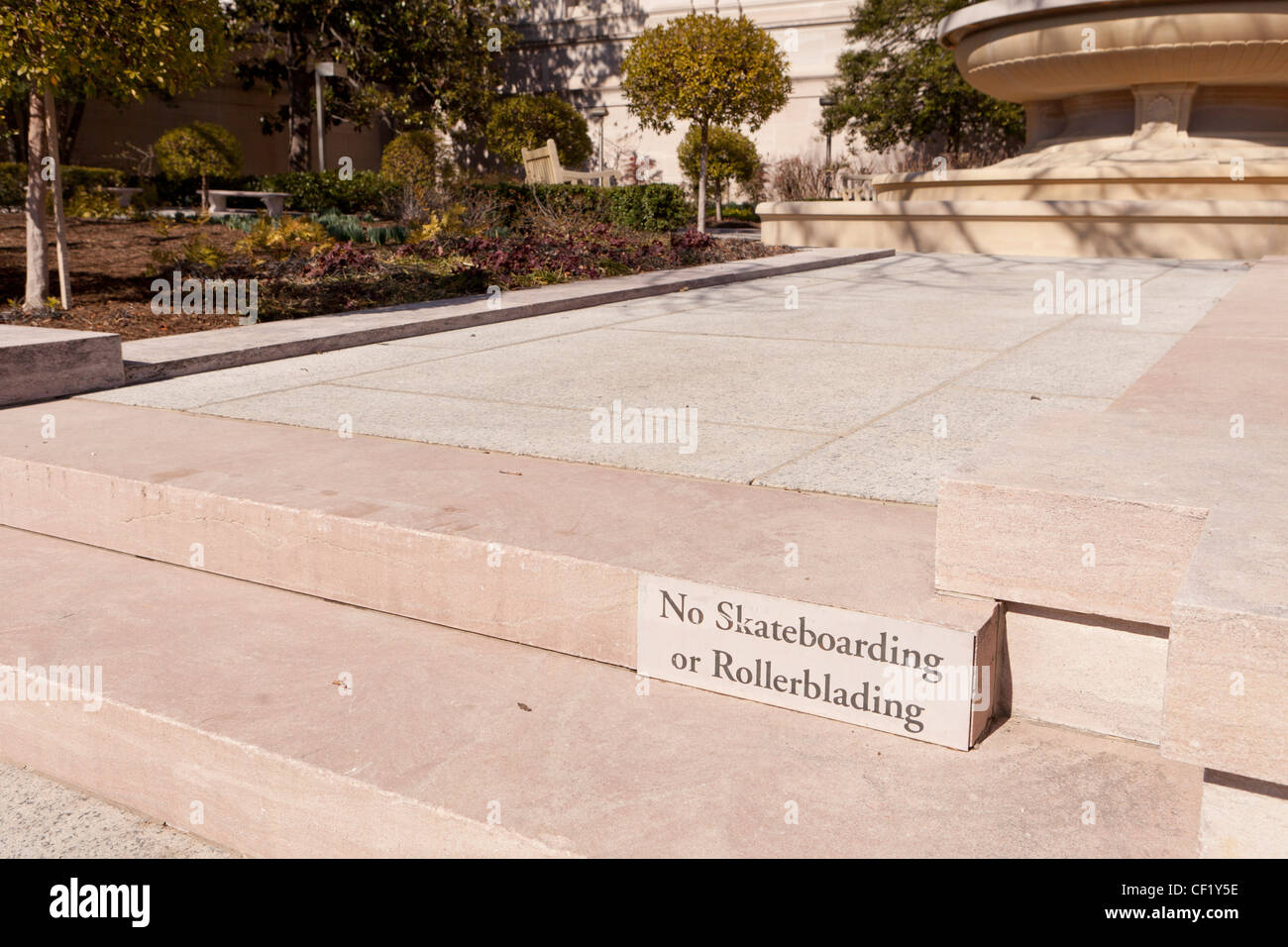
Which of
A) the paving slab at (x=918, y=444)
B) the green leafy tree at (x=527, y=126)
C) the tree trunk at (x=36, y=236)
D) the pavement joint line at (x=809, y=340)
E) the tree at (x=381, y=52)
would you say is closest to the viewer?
the paving slab at (x=918, y=444)

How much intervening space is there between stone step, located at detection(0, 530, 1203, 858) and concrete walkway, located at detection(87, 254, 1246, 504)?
1143 mm

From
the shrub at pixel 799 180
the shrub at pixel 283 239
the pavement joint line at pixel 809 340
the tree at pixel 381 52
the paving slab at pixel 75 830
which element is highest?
the tree at pixel 381 52

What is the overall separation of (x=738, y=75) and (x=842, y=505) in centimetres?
1398

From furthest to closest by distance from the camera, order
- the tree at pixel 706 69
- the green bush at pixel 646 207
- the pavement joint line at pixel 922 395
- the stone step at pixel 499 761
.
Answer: the tree at pixel 706 69 → the green bush at pixel 646 207 → the pavement joint line at pixel 922 395 → the stone step at pixel 499 761

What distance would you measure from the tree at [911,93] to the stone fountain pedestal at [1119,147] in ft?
39.3

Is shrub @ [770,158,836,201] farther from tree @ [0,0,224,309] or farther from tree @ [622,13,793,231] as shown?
tree @ [0,0,224,309]

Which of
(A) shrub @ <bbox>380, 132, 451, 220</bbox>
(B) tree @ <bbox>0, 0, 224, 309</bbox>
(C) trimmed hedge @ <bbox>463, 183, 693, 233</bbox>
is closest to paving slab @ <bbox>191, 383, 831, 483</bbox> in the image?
(B) tree @ <bbox>0, 0, 224, 309</bbox>

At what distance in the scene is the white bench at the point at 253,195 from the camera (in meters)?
18.2

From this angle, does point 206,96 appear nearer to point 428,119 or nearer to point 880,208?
point 428,119

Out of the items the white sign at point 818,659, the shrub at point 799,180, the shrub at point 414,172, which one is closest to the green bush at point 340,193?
the shrub at point 414,172

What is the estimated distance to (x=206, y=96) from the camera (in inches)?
1237

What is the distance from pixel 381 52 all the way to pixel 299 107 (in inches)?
101

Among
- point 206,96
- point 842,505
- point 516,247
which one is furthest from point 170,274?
point 206,96
